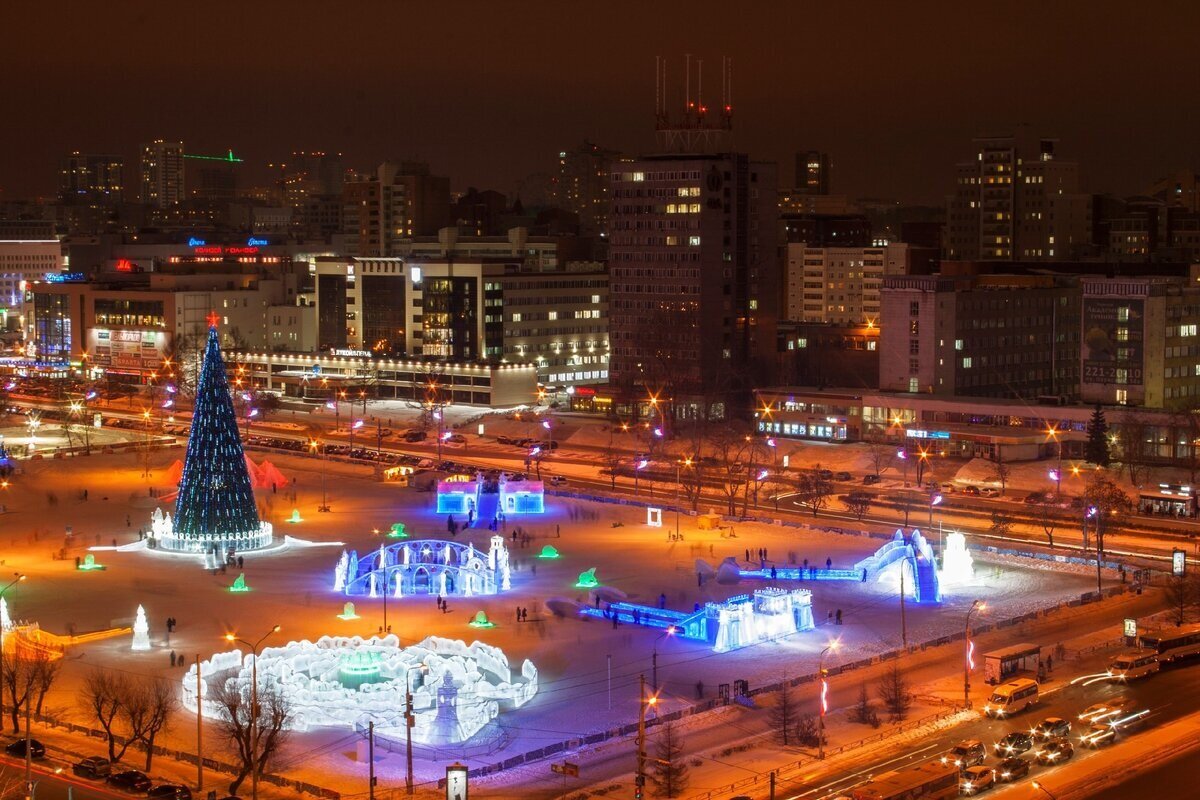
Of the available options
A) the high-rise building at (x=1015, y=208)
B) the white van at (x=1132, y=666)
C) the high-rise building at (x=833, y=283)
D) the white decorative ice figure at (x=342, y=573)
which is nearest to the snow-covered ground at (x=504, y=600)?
the white decorative ice figure at (x=342, y=573)

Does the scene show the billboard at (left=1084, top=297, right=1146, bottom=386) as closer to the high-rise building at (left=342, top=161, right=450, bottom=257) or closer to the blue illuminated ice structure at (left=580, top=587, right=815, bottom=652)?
the blue illuminated ice structure at (left=580, top=587, right=815, bottom=652)

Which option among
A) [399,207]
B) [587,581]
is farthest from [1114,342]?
[399,207]

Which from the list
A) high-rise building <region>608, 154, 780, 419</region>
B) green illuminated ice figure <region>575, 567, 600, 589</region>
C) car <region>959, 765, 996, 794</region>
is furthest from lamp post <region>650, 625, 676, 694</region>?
high-rise building <region>608, 154, 780, 419</region>

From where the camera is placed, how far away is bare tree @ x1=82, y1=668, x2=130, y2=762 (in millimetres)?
Answer: 41406

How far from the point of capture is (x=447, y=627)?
5484 centimetres

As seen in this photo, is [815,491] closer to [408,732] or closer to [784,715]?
[784,715]

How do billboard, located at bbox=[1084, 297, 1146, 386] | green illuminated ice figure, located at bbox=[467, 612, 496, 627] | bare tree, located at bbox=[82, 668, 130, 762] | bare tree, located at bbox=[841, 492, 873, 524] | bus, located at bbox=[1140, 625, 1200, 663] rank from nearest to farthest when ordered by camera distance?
1. bare tree, located at bbox=[82, 668, 130, 762]
2. bus, located at bbox=[1140, 625, 1200, 663]
3. green illuminated ice figure, located at bbox=[467, 612, 496, 627]
4. bare tree, located at bbox=[841, 492, 873, 524]
5. billboard, located at bbox=[1084, 297, 1146, 386]

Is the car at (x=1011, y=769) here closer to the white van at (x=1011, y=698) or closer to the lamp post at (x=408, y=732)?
the white van at (x=1011, y=698)

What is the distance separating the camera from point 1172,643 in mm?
51250

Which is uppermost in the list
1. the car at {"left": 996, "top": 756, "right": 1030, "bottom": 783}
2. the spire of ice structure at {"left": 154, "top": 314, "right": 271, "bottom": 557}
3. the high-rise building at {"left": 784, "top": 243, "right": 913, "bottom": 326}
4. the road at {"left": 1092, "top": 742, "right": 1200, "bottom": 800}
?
the high-rise building at {"left": 784, "top": 243, "right": 913, "bottom": 326}

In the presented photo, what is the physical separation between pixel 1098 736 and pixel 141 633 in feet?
92.6

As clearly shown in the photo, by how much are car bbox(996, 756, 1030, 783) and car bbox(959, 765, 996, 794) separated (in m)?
0.34

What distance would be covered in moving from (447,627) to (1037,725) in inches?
776

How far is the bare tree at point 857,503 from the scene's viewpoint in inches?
3098
